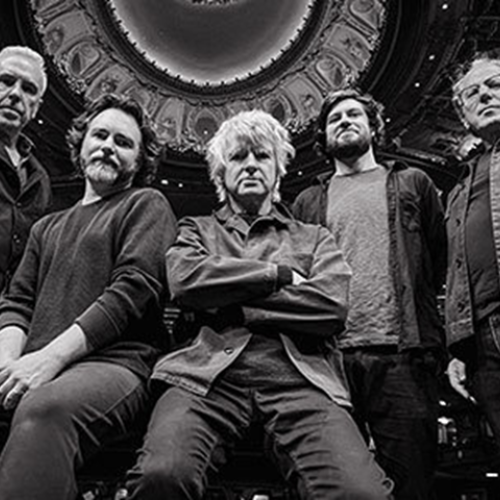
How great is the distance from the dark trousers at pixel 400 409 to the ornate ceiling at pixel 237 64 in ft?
29.9

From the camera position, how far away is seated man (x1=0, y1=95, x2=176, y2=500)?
2379mm

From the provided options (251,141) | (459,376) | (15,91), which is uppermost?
(15,91)

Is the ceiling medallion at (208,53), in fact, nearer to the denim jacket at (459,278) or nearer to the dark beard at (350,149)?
the dark beard at (350,149)

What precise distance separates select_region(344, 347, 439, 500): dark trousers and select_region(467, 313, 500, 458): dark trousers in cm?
21

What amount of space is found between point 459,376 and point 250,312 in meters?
1.20

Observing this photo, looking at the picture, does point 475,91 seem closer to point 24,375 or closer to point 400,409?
point 400,409

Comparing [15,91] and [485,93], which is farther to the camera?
[15,91]

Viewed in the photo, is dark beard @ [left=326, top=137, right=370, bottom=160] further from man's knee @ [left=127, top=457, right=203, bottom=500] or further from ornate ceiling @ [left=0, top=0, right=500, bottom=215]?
ornate ceiling @ [left=0, top=0, right=500, bottom=215]

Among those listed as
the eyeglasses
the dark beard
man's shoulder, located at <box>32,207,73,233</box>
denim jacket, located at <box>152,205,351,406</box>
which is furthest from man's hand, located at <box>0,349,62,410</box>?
the eyeglasses

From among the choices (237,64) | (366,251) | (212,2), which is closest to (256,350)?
(366,251)

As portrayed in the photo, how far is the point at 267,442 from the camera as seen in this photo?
2627 mm

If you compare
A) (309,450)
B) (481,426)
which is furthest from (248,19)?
(309,450)

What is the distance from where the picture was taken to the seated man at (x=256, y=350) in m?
2.40

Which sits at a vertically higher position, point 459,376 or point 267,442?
point 267,442
